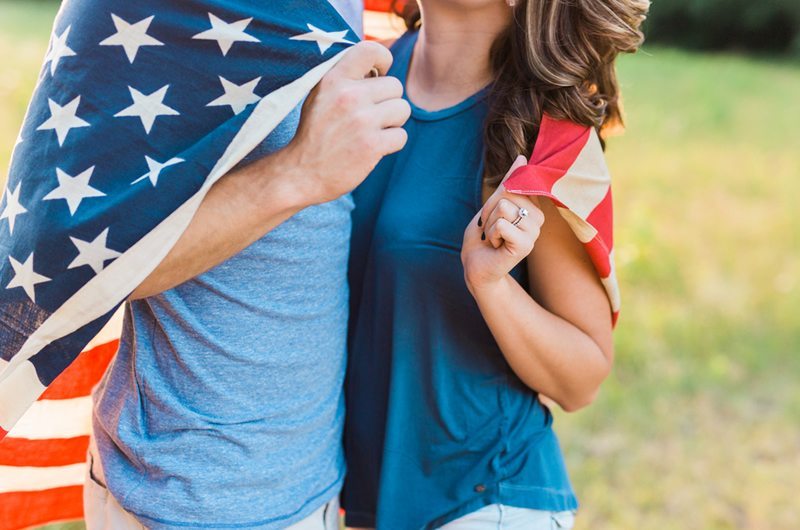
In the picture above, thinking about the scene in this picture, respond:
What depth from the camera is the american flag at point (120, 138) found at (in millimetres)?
1497

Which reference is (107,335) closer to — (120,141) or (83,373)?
(83,373)

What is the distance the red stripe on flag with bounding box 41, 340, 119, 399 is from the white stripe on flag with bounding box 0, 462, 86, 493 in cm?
20

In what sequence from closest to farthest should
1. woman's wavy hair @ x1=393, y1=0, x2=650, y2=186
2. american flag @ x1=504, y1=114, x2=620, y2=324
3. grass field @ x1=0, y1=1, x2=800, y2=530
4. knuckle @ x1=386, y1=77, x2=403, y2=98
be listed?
knuckle @ x1=386, y1=77, x2=403, y2=98 < american flag @ x1=504, y1=114, x2=620, y2=324 < woman's wavy hair @ x1=393, y1=0, x2=650, y2=186 < grass field @ x1=0, y1=1, x2=800, y2=530

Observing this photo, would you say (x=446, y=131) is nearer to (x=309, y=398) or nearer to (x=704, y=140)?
(x=309, y=398)

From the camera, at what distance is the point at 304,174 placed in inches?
61.6

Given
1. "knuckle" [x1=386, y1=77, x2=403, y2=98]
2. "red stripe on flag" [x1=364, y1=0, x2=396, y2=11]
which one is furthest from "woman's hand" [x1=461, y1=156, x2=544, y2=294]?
"red stripe on flag" [x1=364, y1=0, x2=396, y2=11]

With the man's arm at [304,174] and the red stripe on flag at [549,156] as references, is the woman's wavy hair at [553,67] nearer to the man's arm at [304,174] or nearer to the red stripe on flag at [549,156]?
the red stripe on flag at [549,156]

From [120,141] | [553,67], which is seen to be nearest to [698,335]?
[553,67]

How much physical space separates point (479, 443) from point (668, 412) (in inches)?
111

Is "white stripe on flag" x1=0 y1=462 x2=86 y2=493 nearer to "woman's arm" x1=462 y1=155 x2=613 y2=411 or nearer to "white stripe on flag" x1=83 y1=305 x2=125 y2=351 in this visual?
"white stripe on flag" x1=83 y1=305 x2=125 y2=351

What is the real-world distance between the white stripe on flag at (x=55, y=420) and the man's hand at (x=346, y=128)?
1019 millimetres

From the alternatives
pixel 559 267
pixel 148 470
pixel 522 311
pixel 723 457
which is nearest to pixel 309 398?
pixel 148 470

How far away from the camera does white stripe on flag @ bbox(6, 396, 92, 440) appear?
2146mm

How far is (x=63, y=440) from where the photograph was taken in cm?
222
